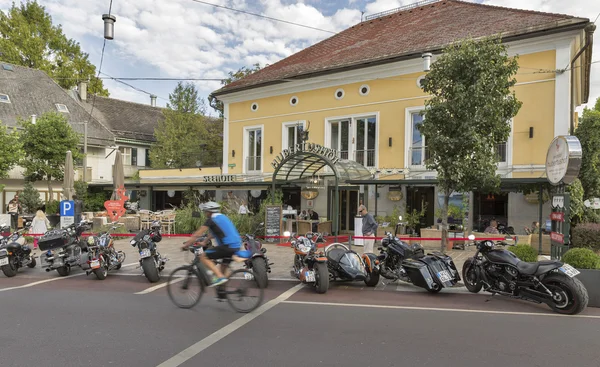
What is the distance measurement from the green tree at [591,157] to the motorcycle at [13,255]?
15.8m

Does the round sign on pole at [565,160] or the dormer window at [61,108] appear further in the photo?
the dormer window at [61,108]

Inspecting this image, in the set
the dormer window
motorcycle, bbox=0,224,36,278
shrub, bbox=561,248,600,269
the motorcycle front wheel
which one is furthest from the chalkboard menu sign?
the dormer window

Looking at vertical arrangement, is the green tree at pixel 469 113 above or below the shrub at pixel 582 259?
above

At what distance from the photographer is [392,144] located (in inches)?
700

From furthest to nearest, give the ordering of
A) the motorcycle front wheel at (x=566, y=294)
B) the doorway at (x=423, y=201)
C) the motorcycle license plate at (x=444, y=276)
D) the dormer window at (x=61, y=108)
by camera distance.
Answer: the dormer window at (x=61, y=108), the doorway at (x=423, y=201), the motorcycle license plate at (x=444, y=276), the motorcycle front wheel at (x=566, y=294)

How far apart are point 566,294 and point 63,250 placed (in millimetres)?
9753

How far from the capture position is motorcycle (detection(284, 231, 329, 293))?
7.61 metres

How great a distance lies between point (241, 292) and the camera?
6234 mm

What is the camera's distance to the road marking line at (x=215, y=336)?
4406 millimetres

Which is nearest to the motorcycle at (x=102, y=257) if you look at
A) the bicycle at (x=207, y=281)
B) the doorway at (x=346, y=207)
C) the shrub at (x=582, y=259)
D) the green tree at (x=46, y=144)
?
the bicycle at (x=207, y=281)

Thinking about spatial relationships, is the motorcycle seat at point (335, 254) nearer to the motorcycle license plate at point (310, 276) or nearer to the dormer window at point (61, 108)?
the motorcycle license plate at point (310, 276)

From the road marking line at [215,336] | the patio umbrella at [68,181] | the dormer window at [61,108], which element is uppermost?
the dormer window at [61,108]

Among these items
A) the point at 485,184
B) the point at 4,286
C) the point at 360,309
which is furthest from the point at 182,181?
the point at 360,309

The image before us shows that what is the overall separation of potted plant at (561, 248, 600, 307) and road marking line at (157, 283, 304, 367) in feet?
16.1
